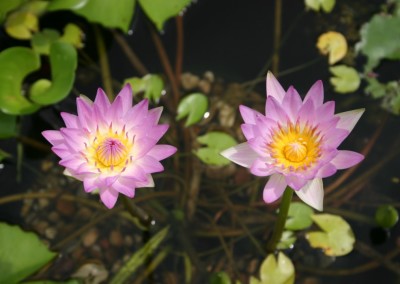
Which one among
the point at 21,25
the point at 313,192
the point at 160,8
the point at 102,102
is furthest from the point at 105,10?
the point at 313,192

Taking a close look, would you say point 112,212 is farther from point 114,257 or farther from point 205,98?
point 205,98

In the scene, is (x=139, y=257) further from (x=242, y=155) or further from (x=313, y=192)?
(x=313, y=192)

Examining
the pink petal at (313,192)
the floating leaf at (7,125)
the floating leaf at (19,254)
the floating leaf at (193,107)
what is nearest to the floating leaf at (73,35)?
the floating leaf at (7,125)

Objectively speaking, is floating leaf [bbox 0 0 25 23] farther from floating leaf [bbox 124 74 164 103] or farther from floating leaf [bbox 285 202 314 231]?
floating leaf [bbox 285 202 314 231]

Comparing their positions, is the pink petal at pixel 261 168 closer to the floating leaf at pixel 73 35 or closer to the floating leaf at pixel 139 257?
the floating leaf at pixel 139 257

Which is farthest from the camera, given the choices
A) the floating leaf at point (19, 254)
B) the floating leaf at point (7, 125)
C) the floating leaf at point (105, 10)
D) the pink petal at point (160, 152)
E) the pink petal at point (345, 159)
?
the floating leaf at point (105, 10)
